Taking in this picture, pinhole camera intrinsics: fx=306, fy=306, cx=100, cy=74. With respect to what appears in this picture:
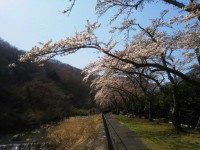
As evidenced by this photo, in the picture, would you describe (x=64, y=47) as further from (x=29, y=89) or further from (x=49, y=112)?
(x=29, y=89)

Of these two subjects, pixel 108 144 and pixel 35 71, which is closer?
pixel 108 144

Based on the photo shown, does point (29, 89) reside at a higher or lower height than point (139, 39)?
higher

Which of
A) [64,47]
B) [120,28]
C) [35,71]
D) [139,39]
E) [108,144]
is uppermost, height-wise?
[35,71]

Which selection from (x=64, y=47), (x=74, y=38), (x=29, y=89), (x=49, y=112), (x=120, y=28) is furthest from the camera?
(x=29, y=89)

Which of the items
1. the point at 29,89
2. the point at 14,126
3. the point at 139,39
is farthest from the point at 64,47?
the point at 29,89

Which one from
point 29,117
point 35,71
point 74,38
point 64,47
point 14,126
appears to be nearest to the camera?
point 64,47

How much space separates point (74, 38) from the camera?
13305 mm

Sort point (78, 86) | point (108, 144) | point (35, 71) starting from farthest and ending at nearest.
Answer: point (78, 86) < point (35, 71) < point (108, 144)

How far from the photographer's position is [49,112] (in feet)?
234

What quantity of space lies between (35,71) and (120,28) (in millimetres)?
89698

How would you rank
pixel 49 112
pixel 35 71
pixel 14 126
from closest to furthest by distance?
pixel 14 126, pixel 49 112, pixel 35 71

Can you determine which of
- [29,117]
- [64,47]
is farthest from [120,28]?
[29,117]

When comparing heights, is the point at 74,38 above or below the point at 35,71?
below

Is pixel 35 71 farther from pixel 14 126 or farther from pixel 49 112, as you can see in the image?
pixel 14 126
